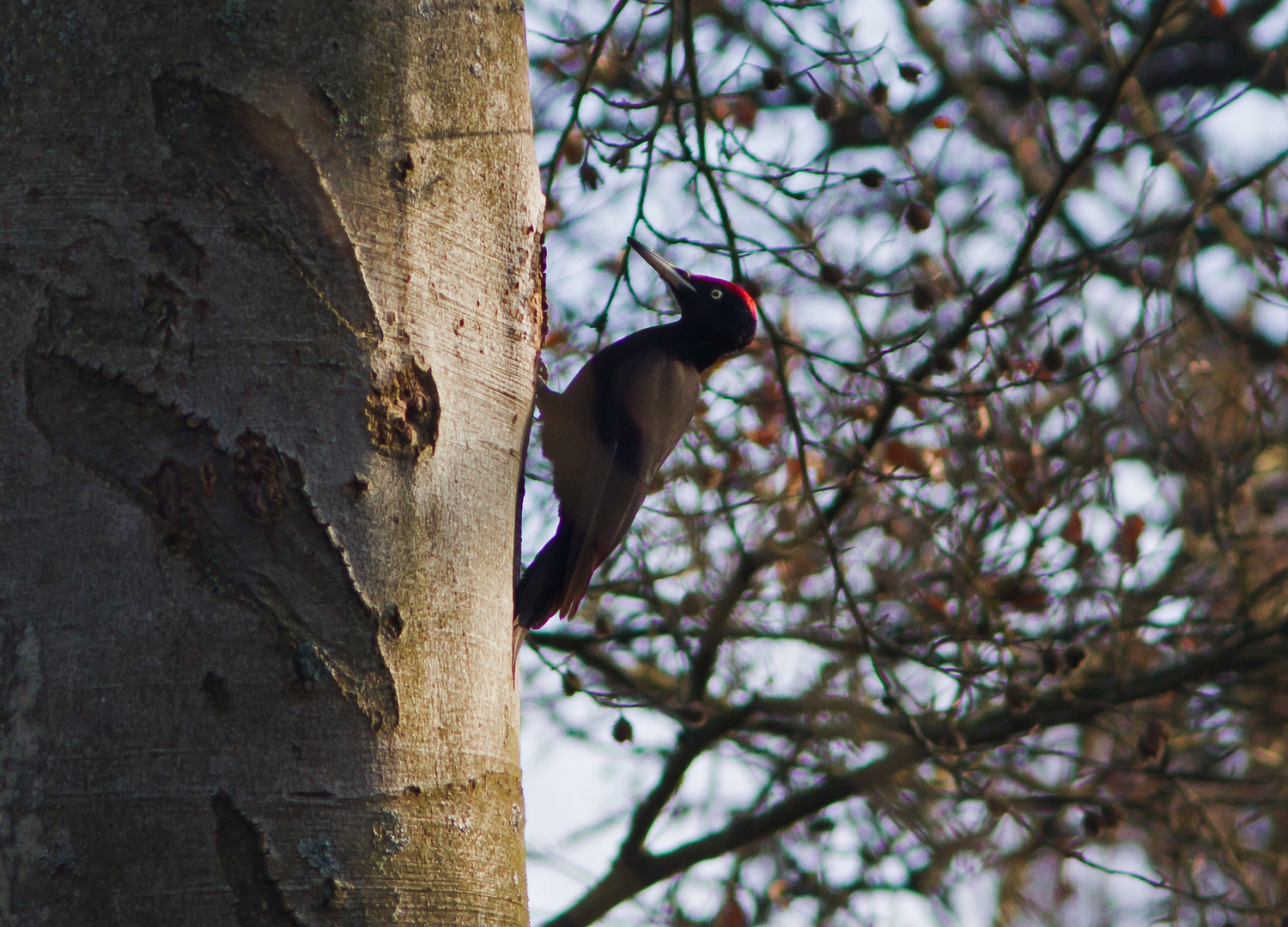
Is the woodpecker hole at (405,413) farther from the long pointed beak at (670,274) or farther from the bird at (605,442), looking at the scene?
the long pointed beak at (670,274)

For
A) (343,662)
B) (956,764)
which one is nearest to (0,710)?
(343,662)

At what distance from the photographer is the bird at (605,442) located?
3.18 metres

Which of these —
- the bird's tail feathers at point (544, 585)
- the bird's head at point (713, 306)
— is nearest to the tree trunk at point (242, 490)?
the bird's tail feathers at point (544, 585)

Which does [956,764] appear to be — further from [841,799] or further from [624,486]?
[624,486]

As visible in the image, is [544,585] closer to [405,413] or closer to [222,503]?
[405,413]

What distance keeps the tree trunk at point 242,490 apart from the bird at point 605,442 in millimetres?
1456

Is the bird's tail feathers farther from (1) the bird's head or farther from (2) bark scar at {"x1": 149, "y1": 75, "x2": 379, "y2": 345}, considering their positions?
(2) bark scar at {"x1": 149, "y1": 75, "x2": 379, "y2": 345}

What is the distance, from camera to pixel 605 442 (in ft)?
11.8

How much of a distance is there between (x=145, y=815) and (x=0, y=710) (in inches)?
8.1

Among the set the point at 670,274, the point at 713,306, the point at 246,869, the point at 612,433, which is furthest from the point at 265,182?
the point at 713,306

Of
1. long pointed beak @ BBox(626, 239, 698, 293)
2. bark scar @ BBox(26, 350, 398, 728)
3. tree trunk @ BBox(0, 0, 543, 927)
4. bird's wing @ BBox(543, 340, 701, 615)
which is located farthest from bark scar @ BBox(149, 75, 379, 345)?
long pointed beak @ BBox(626, 239, 698, 293)

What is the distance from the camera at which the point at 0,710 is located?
1.32 metres

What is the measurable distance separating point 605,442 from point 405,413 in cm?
203

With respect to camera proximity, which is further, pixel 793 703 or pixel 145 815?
pixel 793 703
